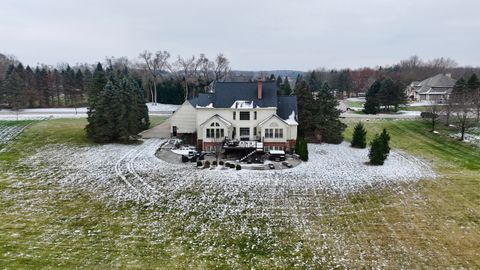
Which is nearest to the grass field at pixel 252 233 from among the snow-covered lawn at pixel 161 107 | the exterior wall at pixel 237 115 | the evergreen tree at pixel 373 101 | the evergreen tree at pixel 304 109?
the exterior wall at pixel 237 115

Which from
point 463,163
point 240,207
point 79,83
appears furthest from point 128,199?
point 79,83

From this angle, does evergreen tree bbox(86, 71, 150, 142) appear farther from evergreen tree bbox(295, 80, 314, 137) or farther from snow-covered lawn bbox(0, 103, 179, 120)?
evergreen tree bbox(295, 80, 314, 137)

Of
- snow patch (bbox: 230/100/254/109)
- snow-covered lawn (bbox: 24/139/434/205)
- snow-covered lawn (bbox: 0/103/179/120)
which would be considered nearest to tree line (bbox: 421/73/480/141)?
snow-covered lawn (bbox: 24/139/434/205)

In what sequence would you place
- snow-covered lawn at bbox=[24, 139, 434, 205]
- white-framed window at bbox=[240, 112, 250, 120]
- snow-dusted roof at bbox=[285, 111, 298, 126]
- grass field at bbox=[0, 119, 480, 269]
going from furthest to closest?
white-framed window at bbox=[240, 112, 250, 120] → snow-dusted roof at bbox=[285, 111, 298, 126] → snow-covered lawn at bbox=[24, 139, 434, 205] → grass field at bbox=[0, 119, 480, 269]

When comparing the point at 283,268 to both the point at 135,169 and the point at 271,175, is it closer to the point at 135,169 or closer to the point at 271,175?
the point at 271,175

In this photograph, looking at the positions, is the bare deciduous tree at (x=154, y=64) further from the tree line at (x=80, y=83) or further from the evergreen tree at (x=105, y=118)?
the evergreen tree at (x=105, y=118)

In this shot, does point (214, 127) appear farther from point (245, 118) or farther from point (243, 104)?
point (243, 104)

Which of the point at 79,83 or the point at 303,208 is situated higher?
the point at 79,83
